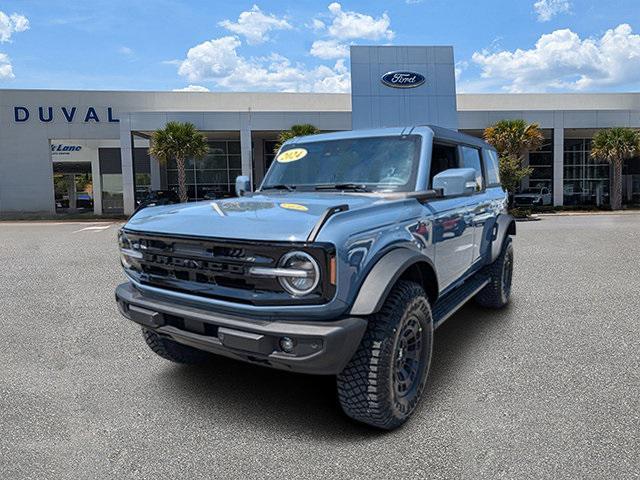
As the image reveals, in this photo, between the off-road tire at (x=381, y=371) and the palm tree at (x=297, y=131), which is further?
the palm tree at (x=297, y=131)

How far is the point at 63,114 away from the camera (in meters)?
29.4

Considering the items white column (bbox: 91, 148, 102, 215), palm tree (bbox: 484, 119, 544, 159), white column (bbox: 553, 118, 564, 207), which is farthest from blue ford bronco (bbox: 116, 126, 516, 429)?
white column (bbox: 91, 148, 102, 215)

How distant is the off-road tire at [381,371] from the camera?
2.69 meters

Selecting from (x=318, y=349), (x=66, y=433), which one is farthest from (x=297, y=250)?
(x=66, y=433)

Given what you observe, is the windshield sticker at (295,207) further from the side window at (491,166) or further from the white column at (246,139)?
the white column at (246,139)

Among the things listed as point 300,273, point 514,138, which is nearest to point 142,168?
point 514,138

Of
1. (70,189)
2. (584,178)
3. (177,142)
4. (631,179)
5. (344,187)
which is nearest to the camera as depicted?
(344,187)

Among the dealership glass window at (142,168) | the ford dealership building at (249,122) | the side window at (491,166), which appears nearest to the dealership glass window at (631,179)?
the ford dealership building at (249,122)

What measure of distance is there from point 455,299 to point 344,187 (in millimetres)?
1401

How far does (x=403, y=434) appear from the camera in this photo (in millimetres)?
2867

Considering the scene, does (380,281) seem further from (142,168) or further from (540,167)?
(540,167)

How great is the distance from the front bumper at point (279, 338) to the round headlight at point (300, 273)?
18 centimetres

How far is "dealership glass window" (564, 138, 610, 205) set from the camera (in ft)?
111

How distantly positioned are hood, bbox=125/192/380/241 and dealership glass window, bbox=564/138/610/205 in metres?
34.9
